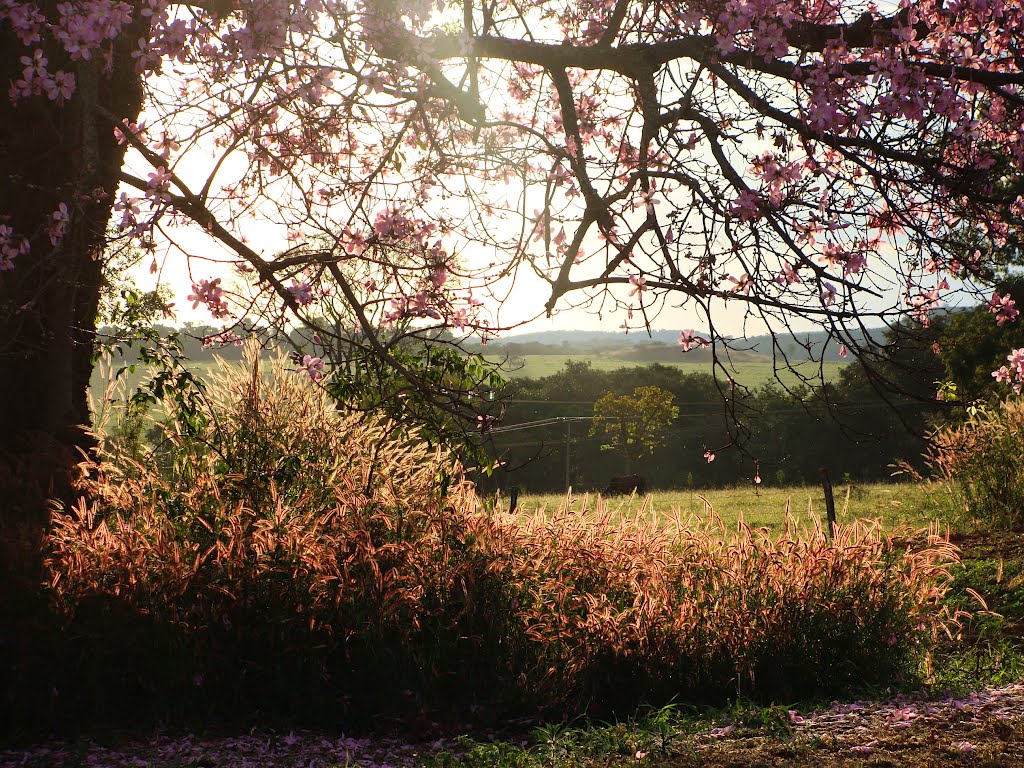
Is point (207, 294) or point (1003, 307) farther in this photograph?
point (1003, 307)

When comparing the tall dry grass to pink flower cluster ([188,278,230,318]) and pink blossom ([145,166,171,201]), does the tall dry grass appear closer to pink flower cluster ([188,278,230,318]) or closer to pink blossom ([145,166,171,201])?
pink flower cluster ([188,278,230,318])

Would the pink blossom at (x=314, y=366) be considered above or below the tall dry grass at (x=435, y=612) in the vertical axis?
above

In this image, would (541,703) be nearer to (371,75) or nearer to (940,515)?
(371,75)

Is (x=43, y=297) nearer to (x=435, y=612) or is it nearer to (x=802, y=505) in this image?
(x=435, y=612)

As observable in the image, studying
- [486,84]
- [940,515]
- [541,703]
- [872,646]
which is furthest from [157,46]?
[940,515]

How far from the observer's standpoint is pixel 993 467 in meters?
10.5

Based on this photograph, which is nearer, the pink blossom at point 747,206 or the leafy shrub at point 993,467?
the pink blossom at point 747,206

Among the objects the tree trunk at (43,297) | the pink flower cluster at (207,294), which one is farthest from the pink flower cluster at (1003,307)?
the tree trunk at (43,297)

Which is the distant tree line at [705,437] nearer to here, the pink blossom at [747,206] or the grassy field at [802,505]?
the grassy field at [802,505]

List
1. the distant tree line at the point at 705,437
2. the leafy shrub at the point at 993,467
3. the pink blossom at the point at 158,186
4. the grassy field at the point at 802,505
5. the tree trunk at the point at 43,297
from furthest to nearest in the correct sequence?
the distant tree line at the point at 705,437 < the grassy field at the point at 802,505 < the leafy shrub at the point at 993,467 < the tree trunk at the point at 43,297 < the pink blossom at the point at 158,186

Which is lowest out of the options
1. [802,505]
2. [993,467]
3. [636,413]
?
[802,505]

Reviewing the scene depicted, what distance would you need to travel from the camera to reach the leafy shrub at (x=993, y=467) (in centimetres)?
1023

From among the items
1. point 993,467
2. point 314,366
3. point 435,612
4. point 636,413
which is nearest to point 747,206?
point 435,612

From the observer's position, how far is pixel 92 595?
496 centimetres
